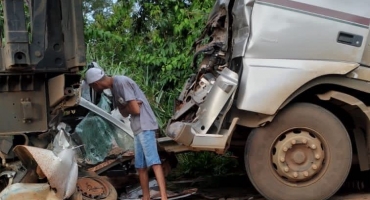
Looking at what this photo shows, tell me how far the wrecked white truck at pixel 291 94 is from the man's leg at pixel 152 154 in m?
0.43

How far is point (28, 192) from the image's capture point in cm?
480

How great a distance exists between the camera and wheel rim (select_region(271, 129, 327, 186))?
17.4 ft

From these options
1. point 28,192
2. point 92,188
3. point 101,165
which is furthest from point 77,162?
point 28,192

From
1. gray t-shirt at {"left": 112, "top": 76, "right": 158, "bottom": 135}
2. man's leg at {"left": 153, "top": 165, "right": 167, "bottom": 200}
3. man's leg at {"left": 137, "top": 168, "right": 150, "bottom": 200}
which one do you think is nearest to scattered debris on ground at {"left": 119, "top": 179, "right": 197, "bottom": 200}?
man's leg at {"left": 137, "top": 168, "right": 150, "bottom": 200}

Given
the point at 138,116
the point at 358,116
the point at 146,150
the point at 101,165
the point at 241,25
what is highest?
the point at 241,25

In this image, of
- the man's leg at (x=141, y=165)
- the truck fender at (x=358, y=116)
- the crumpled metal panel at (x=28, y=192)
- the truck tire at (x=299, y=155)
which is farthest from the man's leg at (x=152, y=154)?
the truck fender at (x=358, y=116)

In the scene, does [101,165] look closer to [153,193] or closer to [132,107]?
[153,193]

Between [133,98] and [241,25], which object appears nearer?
[241,25]

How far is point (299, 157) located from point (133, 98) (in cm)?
171

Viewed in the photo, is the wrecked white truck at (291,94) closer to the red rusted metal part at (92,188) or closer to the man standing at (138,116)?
the man standing at (138,116)

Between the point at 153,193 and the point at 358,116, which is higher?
the point at 358,116

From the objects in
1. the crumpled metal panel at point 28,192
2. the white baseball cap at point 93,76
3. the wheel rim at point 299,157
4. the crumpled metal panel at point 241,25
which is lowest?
the crumpled metal panel at point 28,192

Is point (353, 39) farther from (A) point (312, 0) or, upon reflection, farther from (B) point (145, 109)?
(B) point (145, 109)

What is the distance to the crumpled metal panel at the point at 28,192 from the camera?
15.5ft
